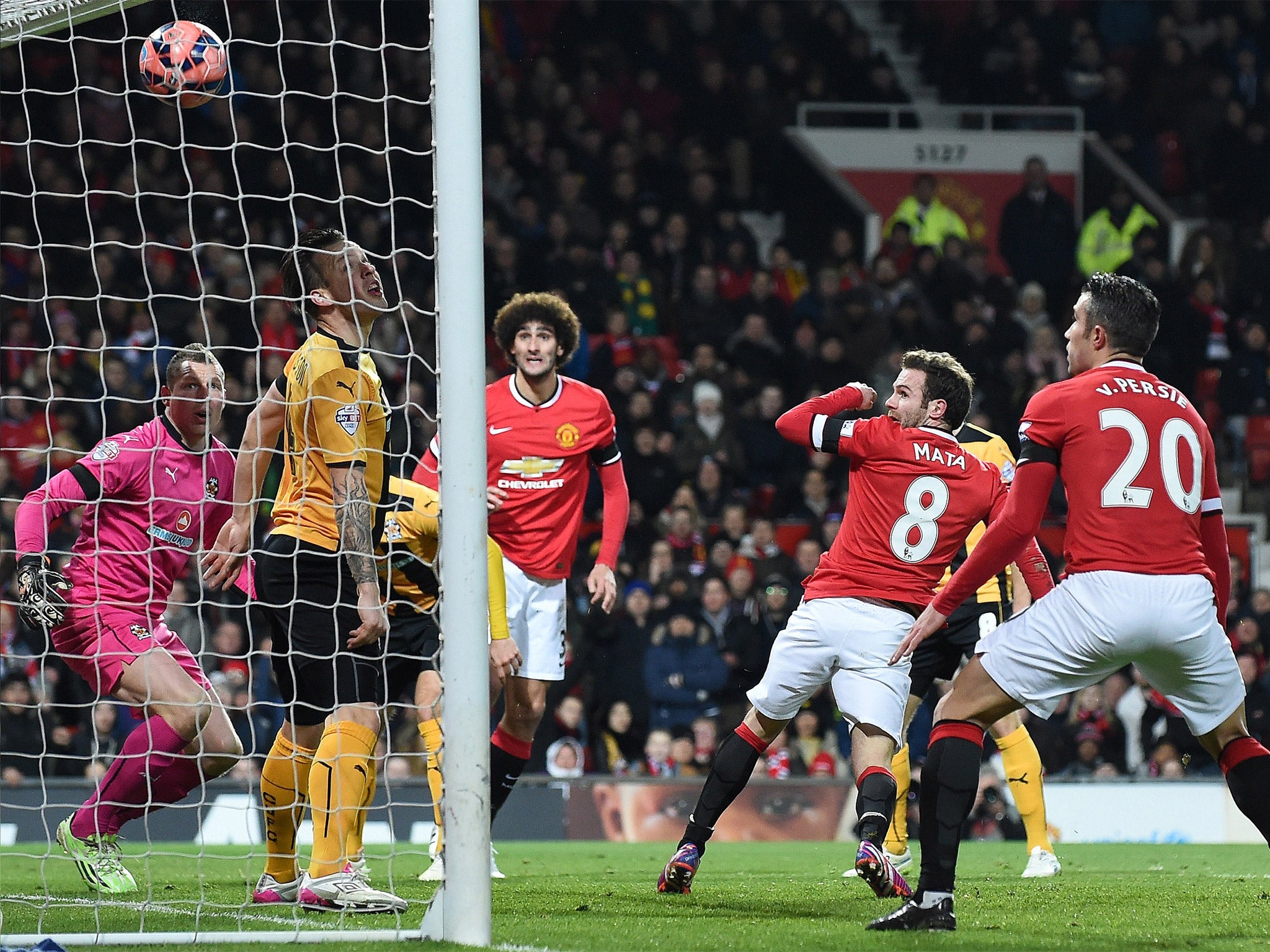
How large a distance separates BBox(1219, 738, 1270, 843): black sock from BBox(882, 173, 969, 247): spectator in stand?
39.3 feet

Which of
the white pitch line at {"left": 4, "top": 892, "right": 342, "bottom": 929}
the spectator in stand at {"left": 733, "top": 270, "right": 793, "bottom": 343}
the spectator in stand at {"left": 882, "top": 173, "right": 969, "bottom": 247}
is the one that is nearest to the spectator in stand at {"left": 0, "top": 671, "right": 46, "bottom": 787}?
the white pitch line at {"left": 4, "top": 892, "right": 342, "bottom": 929}

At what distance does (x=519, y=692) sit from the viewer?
22.3 feet

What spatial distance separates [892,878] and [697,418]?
882cm

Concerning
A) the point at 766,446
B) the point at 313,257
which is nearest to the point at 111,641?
the point at 313,257

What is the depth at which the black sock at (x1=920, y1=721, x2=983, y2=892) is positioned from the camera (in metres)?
4.73

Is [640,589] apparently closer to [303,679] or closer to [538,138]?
[538,138]

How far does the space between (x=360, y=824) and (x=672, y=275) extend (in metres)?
10.7

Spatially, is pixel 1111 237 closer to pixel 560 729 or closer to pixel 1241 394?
pixel 1241 394

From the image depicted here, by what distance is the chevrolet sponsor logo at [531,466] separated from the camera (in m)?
6.98

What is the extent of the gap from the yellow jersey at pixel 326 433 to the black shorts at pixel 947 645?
288 cm

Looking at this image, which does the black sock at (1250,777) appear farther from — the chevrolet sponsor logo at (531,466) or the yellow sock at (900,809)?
the chevrolet sponsor logo at (531,466)

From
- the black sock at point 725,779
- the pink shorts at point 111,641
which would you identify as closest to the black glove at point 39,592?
the pink shorts at point 111,641

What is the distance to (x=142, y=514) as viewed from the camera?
649 cm

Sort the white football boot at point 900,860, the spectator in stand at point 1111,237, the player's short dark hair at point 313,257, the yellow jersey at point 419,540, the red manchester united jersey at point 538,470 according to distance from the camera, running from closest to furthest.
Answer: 1. the player's short dark hair at point 313,257
2. the yellow jersey at point 419,540
3. the red manchester united jersey at point 538,470
4. the white football boot at point 900,860
5. the spectator in stand at point 1111,237
